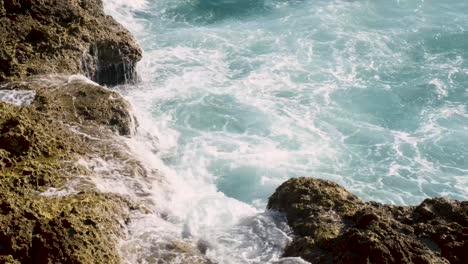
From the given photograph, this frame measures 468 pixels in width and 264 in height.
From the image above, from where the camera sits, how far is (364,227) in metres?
12.4

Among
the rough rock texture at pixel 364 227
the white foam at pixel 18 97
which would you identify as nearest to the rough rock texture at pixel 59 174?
the white foam at pixel 18 97

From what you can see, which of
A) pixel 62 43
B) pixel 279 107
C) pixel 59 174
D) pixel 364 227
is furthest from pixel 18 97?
pixel 279 107

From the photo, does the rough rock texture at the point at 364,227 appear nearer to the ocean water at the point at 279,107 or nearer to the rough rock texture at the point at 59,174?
the ocean water at the point at 279,107

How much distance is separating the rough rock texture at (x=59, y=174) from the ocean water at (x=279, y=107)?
0.96 meters

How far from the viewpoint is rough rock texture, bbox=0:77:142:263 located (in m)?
11.1

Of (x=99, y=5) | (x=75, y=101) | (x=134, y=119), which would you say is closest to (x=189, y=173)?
(x=134, y=119)

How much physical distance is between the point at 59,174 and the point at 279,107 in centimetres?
1425

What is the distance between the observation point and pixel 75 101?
18.2 m

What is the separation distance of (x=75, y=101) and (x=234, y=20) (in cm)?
1958

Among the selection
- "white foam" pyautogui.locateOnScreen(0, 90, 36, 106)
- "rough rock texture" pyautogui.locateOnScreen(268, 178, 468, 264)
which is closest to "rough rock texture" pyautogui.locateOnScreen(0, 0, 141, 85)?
"white foam" pyautogui.locateOnScreen(0, 90, 36, 106)

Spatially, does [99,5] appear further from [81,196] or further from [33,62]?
[81,196]

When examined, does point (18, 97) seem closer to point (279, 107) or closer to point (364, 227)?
point (364, 227)

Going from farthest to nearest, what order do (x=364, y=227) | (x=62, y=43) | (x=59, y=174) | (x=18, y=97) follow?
(x=62, y=43) → (x=18, y=97) → (x=59, y=174) → (x=364, y=227)

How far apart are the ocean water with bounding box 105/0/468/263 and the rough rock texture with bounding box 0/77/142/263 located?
0.96 metres
